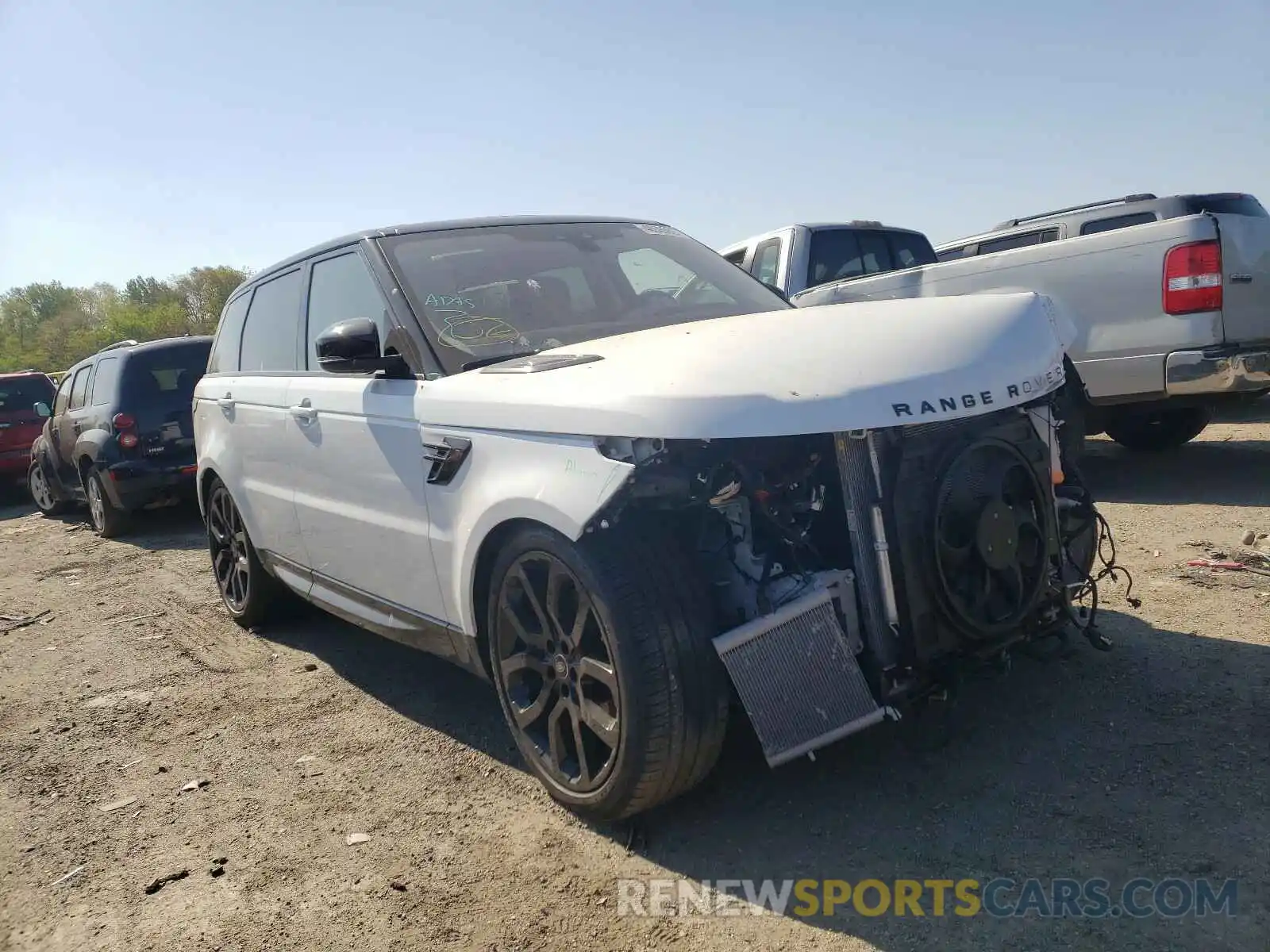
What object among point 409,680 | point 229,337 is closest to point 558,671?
point 409,680

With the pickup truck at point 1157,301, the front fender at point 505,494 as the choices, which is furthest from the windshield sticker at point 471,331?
the pickup truck at point 1157,301

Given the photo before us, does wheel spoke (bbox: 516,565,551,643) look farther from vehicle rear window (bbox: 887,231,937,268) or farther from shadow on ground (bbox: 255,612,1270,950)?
vehicle rear window (bbox: 887,231,937,268)

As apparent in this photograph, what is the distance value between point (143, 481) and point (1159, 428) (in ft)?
29.5

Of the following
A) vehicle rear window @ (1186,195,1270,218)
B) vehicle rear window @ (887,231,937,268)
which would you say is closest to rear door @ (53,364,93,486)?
vehicle rear window @ (887,231,937,268)

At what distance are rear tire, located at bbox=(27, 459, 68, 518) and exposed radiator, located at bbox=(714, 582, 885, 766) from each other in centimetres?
1109

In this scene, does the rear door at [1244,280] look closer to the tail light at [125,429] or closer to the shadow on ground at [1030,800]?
the shadow on ground at [1030,800]

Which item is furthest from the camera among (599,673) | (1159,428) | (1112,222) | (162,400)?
(1112,222)

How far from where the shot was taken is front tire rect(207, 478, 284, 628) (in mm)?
5254

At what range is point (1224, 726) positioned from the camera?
309 centimetres

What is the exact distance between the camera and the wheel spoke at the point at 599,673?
265cm

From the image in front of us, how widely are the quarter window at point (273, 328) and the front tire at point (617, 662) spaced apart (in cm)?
222

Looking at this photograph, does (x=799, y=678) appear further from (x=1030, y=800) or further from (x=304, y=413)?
(x=304, y=413)

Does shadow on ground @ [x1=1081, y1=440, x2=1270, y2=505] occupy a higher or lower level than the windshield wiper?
lower

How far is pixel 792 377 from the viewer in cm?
249
